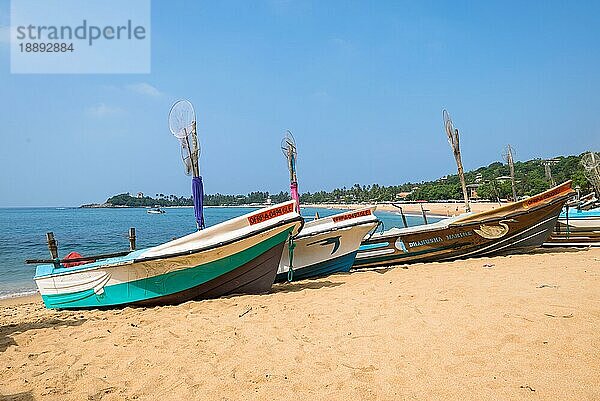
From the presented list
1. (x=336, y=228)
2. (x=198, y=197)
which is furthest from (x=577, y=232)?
(x=198, y=197)

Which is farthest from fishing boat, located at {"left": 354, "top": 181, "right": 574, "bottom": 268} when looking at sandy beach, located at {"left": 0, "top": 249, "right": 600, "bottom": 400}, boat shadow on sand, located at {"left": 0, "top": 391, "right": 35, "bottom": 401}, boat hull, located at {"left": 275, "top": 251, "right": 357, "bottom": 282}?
boat shadow on sand, located at {"left": 0, "top": 391, "right": 35, "bottom": 401}

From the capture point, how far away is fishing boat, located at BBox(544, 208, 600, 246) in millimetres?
12133

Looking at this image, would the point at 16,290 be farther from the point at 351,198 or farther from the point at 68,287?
the point at 351,198

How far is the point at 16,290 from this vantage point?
13242 millimetres

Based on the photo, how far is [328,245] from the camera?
9453 millimetres

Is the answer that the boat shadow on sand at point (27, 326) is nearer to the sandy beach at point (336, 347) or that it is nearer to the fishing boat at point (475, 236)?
the sandy beach at point (336, 347)

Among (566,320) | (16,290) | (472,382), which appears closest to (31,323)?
(472,382)

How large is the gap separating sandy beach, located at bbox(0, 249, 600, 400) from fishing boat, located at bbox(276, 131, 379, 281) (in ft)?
7.55

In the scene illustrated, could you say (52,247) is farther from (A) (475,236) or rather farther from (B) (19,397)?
(A) (475,236)

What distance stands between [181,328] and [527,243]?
872 centimetres

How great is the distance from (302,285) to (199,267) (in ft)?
7.18

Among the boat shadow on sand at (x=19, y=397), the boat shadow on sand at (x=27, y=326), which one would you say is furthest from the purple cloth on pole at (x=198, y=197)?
the boat shadow on sand at (x=19, y=397)

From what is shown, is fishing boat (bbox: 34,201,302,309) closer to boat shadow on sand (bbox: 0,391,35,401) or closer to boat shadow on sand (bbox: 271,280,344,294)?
boat shadow on sand (bbox: 271,280,344,294)

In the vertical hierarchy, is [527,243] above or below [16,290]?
above
